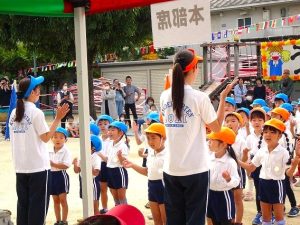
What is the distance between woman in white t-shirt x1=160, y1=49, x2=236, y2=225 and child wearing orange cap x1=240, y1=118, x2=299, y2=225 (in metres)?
1.62

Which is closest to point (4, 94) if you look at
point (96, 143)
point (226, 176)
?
point (96, 143)

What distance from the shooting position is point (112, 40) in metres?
15.5

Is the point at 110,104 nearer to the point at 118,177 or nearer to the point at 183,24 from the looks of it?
the point at 118,177

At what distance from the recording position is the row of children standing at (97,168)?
5.62 metres

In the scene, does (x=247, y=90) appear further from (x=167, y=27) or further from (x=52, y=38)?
(x=167, y=27)

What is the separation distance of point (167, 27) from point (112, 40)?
41.3ft

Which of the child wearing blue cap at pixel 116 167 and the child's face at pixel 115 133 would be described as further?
the child's face at pixel 115 133

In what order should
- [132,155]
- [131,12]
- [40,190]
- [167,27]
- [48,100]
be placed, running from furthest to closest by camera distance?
[48,100] < [131,12] < [132,155] < [40,190] < [167,27]

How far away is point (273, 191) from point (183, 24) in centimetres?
254

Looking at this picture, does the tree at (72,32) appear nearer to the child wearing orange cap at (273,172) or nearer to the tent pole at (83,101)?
the child wearing orange cap at (273,172)

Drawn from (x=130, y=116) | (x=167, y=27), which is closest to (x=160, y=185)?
(x=167, y=27)

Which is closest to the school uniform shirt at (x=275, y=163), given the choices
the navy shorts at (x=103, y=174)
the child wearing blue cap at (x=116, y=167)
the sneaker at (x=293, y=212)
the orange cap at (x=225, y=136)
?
the orange cap at (x=225, y=136)

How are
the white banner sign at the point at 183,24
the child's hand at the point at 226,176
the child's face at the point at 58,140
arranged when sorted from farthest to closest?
1. the child's face at the point at 58,140
2. the child's hand at the point at 226,176
3. the white banner sign at the point at 183,24

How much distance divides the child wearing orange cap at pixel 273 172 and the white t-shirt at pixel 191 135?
5.43 feet
